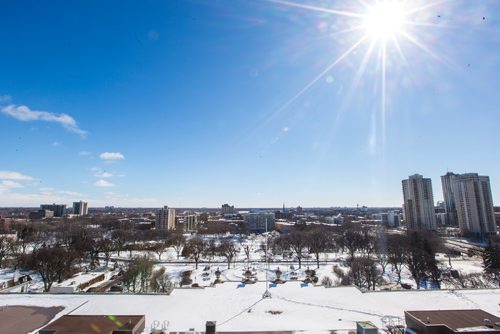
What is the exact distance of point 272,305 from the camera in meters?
20.0

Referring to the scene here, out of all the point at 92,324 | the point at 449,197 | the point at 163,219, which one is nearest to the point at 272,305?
the point at 92,324

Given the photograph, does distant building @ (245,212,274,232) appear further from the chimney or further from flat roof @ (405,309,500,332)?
the chimney

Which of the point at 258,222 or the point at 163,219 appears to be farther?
the point at 258,222

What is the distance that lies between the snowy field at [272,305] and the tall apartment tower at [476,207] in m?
96.7

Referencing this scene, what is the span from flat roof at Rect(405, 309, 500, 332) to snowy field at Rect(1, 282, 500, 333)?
206 cm

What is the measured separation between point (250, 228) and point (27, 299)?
118566 millimetres

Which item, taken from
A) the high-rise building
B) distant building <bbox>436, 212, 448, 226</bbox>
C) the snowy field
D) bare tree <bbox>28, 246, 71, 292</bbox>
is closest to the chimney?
the snowy field

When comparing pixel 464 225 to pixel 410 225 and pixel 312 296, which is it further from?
pixel 312 296

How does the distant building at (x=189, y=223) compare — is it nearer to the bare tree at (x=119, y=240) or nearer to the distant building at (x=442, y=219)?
the bare tree at (x=119, y=240)

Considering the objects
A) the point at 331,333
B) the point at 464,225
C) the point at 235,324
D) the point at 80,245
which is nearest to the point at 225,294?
the point at 235,324

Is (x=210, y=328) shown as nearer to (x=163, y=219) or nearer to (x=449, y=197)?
(x=163, y=219)

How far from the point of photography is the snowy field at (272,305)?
17172mm

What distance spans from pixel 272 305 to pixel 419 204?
11325 centimetres

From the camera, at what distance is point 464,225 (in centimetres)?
10275
